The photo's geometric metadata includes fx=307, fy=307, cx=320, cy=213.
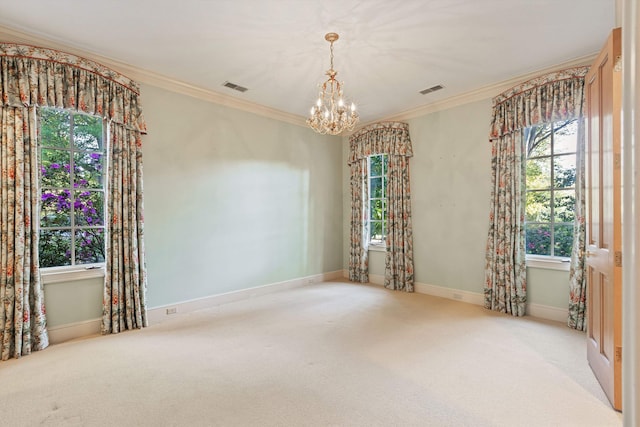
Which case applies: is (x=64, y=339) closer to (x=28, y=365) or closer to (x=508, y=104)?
(x=28, y=365)

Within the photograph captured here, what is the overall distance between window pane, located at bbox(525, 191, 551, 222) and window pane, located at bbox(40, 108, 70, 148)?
18.4 ft

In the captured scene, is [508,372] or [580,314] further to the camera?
[580,314]

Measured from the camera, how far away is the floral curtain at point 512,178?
3631 mm

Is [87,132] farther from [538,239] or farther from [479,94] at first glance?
[538,239]

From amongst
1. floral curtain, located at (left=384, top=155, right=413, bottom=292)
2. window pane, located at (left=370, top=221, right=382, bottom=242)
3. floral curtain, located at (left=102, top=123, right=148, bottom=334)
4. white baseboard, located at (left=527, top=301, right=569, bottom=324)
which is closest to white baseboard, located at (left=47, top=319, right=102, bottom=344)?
floral curtain, located at (left=102, top=123, right=148, bottom=334)

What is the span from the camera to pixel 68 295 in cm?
322

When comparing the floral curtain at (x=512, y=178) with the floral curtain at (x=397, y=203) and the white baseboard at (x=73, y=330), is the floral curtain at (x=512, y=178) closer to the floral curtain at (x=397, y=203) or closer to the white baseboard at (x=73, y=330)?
the floral curtain at (x=397, y=203)

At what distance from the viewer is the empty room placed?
2.24 m

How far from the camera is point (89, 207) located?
3.50 metres

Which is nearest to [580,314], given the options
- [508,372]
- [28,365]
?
[508,372]

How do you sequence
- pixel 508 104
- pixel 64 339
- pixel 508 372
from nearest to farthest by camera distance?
pixel 508 372 < pixel 64 339 < pixel 508 104

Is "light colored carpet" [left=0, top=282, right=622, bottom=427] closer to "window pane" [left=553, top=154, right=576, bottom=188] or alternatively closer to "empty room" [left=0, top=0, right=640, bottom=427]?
"empty room" [left=0, top=0, right=640, bottom=427]

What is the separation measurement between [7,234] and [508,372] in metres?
4.59

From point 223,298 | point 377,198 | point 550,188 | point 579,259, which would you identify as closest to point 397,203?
point 377,198
